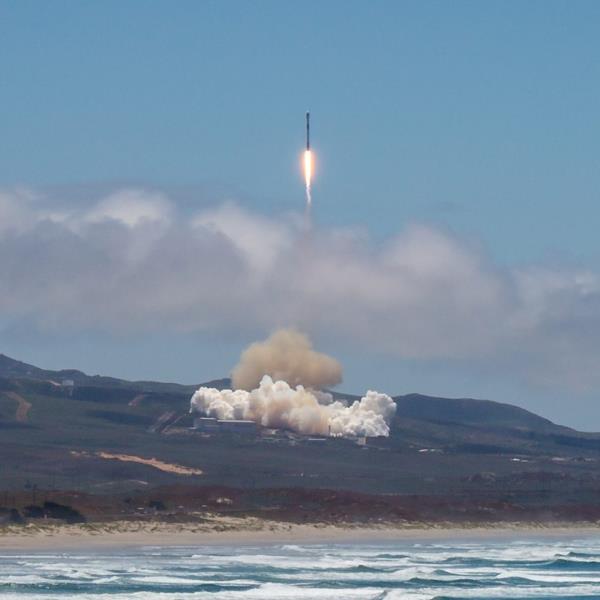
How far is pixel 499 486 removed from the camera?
451 feet

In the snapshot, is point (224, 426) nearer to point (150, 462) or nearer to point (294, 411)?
point (294, 411)

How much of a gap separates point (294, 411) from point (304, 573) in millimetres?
90955

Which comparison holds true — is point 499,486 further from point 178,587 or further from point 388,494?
point 178,587

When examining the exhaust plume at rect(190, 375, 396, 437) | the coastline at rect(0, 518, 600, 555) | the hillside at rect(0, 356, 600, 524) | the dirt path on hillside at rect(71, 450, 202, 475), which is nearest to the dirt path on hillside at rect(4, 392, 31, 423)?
the hillside at rect(0, 356, 600, 524)

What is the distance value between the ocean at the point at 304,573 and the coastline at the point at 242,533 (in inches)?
107

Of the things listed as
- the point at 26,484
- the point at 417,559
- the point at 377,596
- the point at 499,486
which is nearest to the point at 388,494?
the point at 499,486

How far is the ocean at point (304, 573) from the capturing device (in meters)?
71.4

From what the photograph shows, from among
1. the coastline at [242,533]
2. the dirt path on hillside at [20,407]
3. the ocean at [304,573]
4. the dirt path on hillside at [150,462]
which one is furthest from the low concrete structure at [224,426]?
the ocean at [304,573]

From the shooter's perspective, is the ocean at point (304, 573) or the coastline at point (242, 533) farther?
the coastline at point (242, 533)

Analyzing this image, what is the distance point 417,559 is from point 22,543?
20.8 metres

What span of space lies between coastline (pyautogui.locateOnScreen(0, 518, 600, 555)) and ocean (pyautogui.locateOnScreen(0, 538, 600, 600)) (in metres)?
2.71

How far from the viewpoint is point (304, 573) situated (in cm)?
7956

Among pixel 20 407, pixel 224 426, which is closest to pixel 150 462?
pixel 224 426

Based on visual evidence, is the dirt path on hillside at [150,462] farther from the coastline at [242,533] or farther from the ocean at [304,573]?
the ocean at [304,573]
